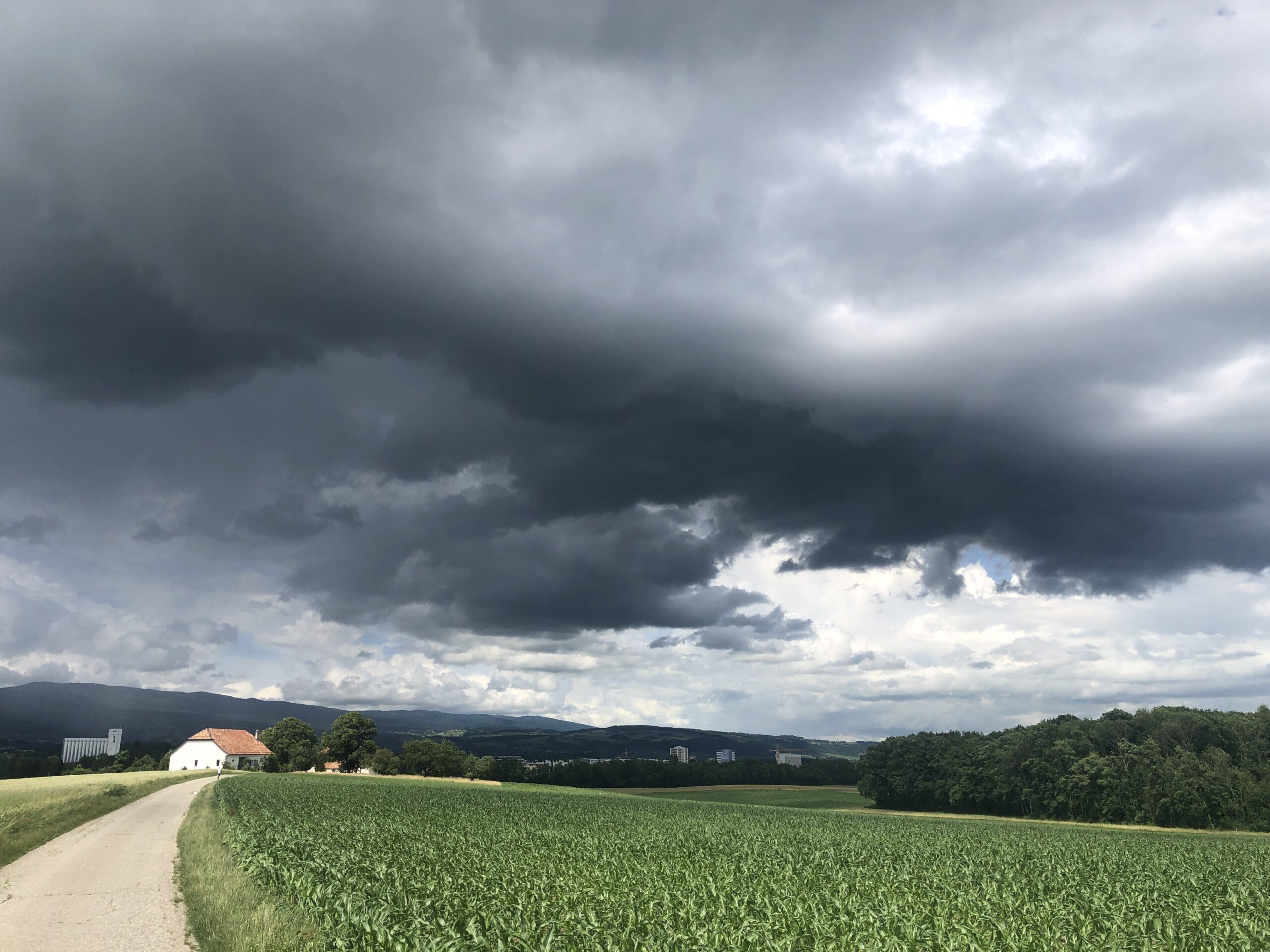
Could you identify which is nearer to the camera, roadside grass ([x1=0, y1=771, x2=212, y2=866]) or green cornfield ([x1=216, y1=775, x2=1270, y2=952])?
green cornfield ([x1=216, y1=775, x2=1270, y2=952])

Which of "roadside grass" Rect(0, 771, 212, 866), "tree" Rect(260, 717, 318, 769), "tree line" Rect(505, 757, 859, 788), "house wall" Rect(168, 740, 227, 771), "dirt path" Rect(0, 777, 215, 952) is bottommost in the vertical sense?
"tree line" Rect(505, 757, 859, 788)

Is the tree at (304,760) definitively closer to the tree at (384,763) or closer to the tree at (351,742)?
the tree at (351,742)

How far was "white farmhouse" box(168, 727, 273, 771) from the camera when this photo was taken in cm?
15388

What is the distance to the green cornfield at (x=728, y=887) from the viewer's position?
1484cm

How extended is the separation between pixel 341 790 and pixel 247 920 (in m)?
52.4

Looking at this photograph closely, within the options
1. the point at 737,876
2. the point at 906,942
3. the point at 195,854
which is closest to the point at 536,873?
the point at 737,876

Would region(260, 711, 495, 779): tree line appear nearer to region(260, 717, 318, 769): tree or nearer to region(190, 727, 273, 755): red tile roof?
region(260, 717, 318, 769): tree

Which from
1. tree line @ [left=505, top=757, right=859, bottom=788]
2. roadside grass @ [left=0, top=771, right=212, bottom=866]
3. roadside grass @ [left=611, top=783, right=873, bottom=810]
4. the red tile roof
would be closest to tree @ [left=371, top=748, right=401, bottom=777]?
tree line @ [left=505, top=757, right=859, bottom=788]

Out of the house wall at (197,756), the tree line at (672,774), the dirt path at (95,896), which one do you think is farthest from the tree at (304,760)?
the dirt path at (95,896)

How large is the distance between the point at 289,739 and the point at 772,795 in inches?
3357

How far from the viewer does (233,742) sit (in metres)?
158

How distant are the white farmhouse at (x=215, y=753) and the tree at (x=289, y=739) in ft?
56.2

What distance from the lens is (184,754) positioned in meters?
157

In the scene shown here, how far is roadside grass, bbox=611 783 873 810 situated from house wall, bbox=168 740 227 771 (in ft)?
283
